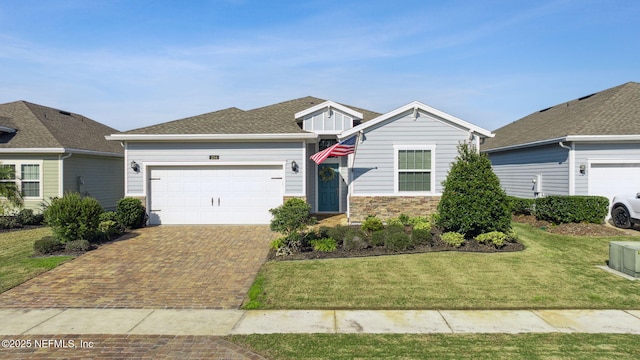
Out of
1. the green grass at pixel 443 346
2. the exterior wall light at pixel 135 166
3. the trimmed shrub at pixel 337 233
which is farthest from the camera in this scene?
the exterior wall light at pixel 135 166

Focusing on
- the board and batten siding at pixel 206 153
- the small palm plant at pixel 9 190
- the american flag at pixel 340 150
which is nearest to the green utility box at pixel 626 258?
the american flag at pixel 340 150

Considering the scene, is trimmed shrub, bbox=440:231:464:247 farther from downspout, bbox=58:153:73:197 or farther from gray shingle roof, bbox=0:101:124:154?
gray shingle roof, bbox=0:101:124:154

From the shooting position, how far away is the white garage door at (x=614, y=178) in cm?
1484

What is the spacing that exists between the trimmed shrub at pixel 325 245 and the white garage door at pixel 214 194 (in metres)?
4.62

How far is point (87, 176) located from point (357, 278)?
15.8 meters

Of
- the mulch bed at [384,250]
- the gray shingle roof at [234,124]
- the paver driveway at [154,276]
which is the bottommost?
the paver driveway at [154,276]

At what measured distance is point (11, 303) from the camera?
730 centimetres

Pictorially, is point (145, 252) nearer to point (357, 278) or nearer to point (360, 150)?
point (357, 278)

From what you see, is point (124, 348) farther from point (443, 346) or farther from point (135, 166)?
point (135, 166)

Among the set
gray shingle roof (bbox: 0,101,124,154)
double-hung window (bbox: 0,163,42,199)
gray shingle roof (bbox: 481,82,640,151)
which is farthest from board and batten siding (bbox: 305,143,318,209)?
double-hung window (bbox: 0,163,42,199)

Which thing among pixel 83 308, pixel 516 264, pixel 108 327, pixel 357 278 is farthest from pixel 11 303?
pixel 516 264

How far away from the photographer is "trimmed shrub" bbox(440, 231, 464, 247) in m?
10.9

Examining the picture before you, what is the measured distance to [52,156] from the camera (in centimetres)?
1705

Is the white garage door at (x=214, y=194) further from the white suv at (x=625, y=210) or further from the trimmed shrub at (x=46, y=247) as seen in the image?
the white suv at (x=625, y=210)
